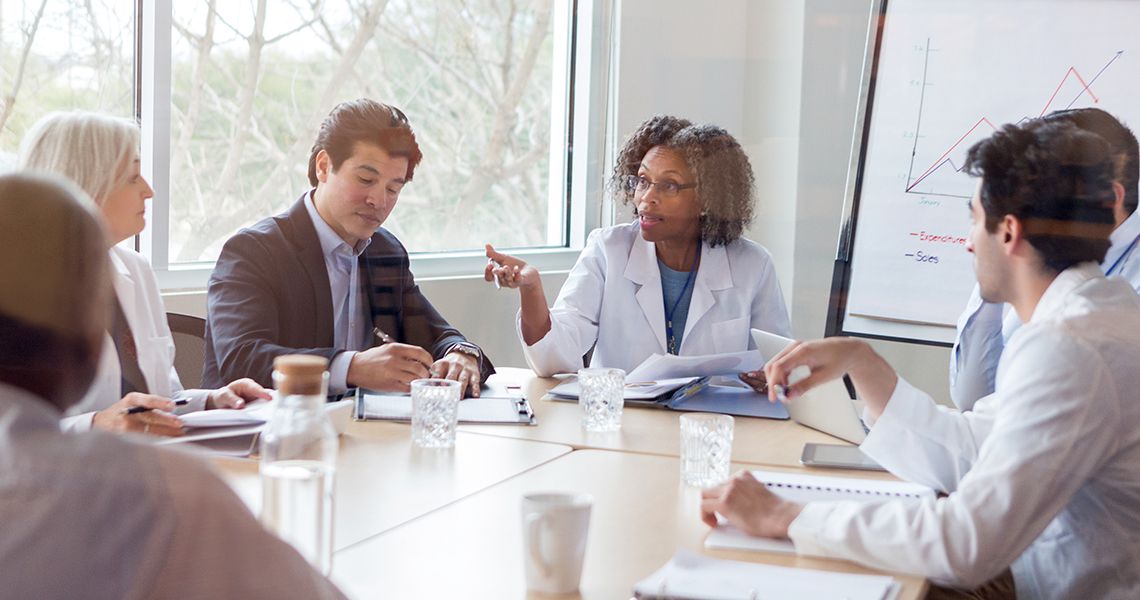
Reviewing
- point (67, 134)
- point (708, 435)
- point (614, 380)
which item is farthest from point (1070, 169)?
point (67, 134)

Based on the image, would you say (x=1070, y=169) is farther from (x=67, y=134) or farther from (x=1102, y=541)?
(x=67, y=134)

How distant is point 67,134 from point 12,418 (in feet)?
4.63

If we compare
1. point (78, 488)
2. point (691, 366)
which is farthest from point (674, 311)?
point (78, 488)

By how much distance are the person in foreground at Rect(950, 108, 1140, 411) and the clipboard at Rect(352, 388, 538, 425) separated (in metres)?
0.85

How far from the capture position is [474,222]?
387cm

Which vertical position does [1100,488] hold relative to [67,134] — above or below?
below

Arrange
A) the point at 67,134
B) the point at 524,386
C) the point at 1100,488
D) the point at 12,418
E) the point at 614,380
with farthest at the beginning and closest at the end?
the point at 524,386
the point at 614,380
the point at 67,134
the point at 1100,488
the point at 12,418

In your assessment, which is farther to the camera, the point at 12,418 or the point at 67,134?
the point at 67,134

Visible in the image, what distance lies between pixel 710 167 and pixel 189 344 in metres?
1.48

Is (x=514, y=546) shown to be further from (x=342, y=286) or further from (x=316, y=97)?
(x=316, y=97)

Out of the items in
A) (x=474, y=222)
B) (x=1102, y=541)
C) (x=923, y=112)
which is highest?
(x=923, y=112)

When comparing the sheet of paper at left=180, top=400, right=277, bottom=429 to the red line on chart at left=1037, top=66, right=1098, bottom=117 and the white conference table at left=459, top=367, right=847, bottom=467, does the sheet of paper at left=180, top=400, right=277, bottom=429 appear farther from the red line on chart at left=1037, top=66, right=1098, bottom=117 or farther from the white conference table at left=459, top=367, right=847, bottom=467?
the red line on chart at left=1037, top=66, right=1098, bottom=117

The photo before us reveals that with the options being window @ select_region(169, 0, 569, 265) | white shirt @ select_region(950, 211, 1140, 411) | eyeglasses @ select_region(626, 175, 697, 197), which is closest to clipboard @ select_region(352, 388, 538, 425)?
white shirt @ select_region(950, 211, 1140, 411)

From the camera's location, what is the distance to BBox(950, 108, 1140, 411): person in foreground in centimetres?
167
